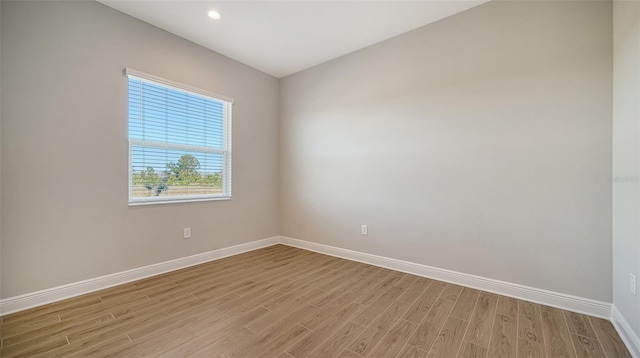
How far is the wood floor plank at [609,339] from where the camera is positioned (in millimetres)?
1571

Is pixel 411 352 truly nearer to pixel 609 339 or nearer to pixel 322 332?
pixel 322 332

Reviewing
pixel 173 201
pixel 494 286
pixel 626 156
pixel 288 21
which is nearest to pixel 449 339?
pixel 494 286

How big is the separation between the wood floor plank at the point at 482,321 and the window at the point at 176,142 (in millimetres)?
3050

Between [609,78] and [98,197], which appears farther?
[98,197]

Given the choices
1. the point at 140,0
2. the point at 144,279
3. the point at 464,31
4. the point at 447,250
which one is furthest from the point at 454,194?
the point at 140,0

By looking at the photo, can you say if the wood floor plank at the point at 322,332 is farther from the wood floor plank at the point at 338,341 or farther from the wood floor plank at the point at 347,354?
the wood floor plank at the point at 347,354

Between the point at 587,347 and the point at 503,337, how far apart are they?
481 millimetres

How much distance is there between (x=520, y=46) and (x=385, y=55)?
134 cm

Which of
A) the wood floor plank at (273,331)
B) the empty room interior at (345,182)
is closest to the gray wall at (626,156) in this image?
the empty room interior at (345,182)

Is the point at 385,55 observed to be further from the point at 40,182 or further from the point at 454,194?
the point at 40,182

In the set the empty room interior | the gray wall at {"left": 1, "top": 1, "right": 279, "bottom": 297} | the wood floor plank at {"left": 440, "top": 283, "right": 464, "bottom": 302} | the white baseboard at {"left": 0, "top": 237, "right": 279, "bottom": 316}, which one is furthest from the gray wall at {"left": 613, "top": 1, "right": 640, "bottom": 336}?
the gray wall at {"left": 1, "top": 1, "right": 279, "bottom": 297}

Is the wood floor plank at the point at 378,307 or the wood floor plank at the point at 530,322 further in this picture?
the wood floor plank at the point at 378,307

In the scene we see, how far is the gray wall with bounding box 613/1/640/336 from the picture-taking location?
157 centimetres

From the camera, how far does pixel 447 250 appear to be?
265cm
